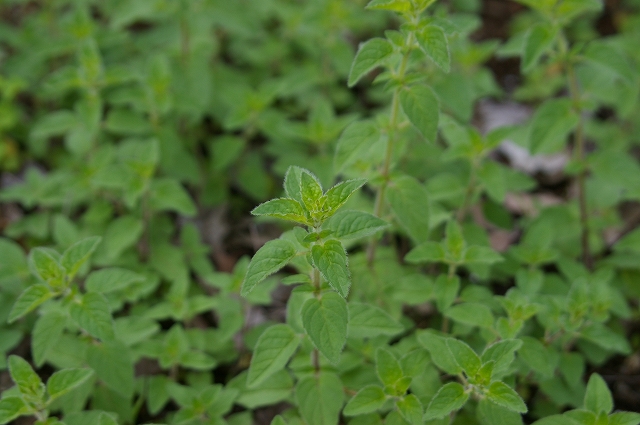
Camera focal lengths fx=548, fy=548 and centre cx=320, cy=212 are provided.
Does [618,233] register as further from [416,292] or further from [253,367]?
[253,367]

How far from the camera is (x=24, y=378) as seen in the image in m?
2.48

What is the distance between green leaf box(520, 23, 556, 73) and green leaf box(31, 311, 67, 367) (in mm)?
2791

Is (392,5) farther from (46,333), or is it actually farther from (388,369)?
(46,333)

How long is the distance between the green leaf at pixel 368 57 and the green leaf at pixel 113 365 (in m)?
1.77

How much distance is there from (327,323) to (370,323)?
1.36ft

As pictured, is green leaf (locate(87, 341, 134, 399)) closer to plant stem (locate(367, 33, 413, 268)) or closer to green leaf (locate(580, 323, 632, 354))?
plant stem (locate(367, 33, 413, 268))

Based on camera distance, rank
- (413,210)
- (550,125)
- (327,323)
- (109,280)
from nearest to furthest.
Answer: (327,323) → (109,280) → (413,210) → (550,125)

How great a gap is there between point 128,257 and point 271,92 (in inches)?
62.1

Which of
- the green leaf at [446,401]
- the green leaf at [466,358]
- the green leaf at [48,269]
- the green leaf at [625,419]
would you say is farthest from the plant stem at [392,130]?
the green leaf at [48,269]

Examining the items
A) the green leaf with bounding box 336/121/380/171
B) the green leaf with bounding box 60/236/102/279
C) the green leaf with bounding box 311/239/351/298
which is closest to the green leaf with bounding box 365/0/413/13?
the green leaf with bounding box 336/121/380/171

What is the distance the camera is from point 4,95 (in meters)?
4.36

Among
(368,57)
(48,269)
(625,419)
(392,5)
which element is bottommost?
(625,419)

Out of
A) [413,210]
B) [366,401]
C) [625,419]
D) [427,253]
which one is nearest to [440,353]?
[366,401]

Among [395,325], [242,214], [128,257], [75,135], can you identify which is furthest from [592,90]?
[75,135]
